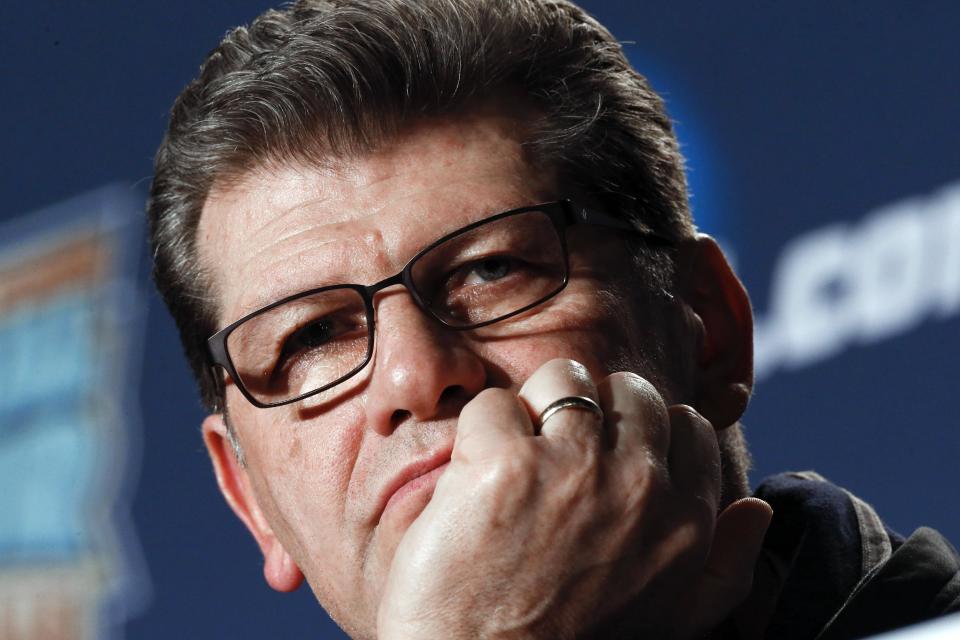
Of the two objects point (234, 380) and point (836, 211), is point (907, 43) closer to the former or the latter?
point (836, 211)

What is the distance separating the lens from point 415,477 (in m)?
1.24

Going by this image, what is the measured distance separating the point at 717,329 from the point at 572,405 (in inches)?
18.9

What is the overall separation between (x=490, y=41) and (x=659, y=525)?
705mm

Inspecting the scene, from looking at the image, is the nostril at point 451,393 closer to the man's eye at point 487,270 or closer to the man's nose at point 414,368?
the man's nose at point 414,368

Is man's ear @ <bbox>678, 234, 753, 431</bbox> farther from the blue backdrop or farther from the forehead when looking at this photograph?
the blue backdrop

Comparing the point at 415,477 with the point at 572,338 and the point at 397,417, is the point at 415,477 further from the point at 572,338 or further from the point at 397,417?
the point at 572,338

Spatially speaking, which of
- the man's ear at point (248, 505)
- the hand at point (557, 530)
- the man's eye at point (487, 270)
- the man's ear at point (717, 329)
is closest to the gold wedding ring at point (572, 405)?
the hand at point (557, 530)

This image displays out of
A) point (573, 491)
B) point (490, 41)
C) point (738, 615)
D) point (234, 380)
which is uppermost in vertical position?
point (490, 41)

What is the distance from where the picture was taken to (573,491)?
1094mm

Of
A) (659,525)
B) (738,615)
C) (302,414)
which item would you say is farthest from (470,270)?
(738,615)

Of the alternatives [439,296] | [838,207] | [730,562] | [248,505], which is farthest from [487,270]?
[838,207]

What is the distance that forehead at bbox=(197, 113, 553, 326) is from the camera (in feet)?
4.42

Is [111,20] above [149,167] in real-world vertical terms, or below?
above

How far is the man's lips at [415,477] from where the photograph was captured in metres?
1.22
